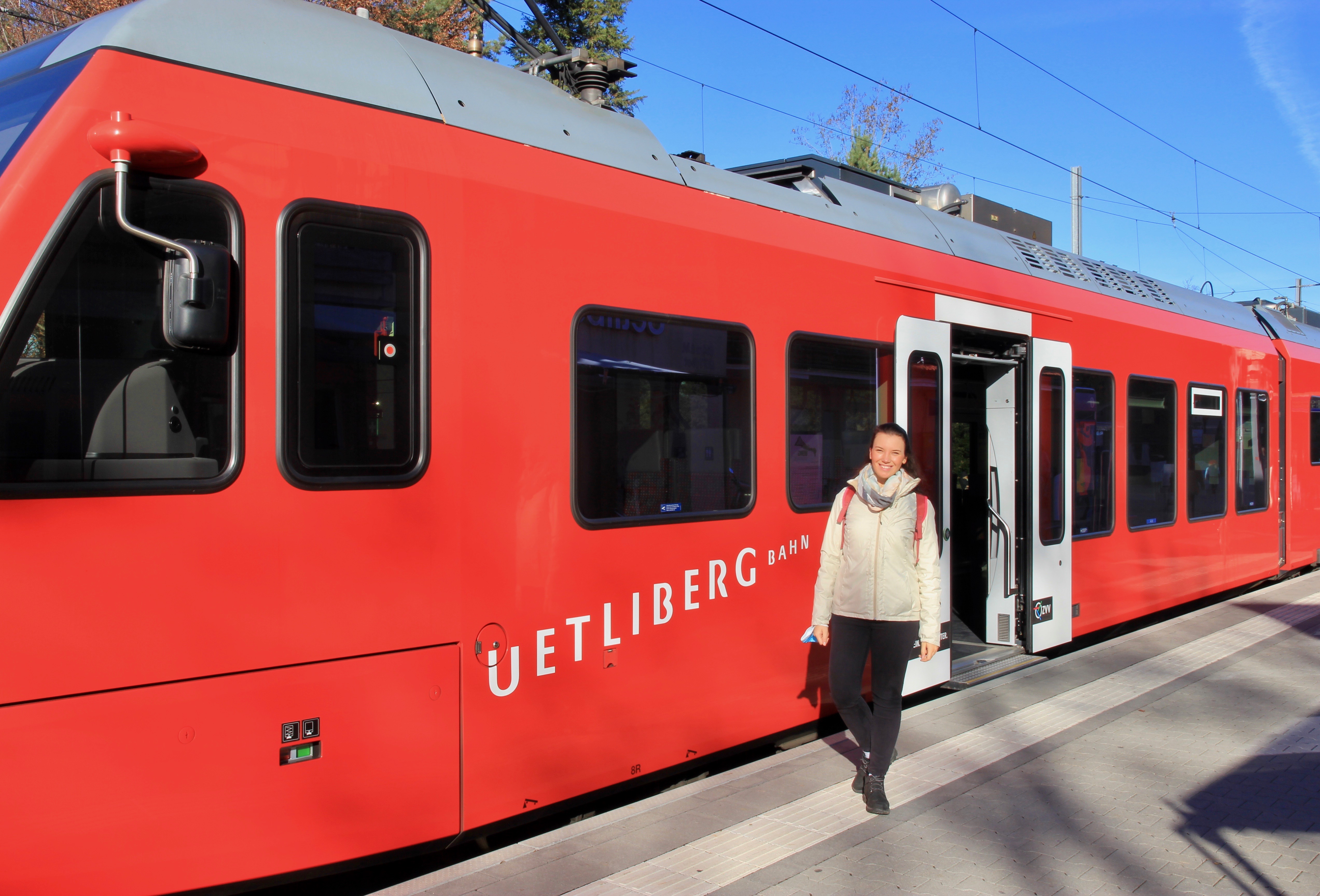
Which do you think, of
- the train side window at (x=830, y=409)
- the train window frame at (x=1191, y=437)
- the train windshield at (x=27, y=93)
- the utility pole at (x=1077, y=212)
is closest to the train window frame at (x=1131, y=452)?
the train window frame at (x=1191, y=437)

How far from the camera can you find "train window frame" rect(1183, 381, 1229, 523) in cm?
947

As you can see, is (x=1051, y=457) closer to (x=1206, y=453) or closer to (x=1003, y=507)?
(x=1003, y=507)

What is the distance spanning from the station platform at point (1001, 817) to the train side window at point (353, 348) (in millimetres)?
1632

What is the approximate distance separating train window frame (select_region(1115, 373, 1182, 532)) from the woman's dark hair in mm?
4570

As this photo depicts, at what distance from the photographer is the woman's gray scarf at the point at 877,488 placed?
4523mm

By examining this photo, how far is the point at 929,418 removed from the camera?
6277 mm

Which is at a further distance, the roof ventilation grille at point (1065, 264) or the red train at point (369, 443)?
the roof ventilation grille at point (1065, 264)

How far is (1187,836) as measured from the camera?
434 cm

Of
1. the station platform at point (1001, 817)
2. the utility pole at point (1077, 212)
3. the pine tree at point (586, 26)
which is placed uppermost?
the pine tree at point (586, 26)

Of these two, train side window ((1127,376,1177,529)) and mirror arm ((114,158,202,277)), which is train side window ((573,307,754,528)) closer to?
mirror arm ((114,158,202,277))

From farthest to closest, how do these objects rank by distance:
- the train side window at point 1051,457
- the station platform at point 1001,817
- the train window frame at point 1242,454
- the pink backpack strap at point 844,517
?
the train window frame at point 1242,454 → the train side window at point 1051,457 → the pink backpack strap at point 844,517 → the station platform at point 1001,817

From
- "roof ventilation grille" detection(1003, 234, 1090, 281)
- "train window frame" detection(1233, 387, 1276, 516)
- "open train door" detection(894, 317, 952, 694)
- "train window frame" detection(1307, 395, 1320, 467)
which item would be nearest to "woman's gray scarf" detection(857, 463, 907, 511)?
"open train door" detection(894, 317, 952, 694)

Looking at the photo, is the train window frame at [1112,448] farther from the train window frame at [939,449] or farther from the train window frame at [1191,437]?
the train window frame at [939,449]

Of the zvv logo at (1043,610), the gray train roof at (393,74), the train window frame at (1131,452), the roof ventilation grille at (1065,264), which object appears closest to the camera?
the gray train roof at (393,74)
